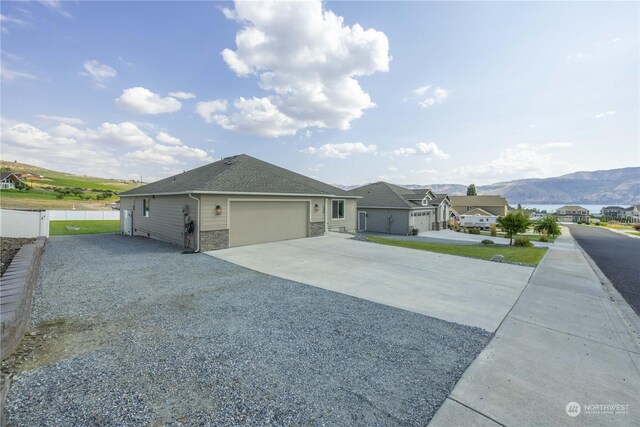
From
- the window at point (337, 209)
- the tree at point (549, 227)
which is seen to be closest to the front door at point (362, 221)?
the window at point (337, 209)

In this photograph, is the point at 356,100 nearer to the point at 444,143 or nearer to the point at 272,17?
the point at 272,17

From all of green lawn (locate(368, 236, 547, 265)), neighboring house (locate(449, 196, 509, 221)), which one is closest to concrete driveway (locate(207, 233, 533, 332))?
green lawn (locate(368, 236, 547, 265))

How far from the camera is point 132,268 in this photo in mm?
7980

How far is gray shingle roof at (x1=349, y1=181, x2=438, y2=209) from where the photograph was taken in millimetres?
24438

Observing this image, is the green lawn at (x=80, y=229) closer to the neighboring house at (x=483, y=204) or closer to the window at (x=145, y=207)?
the window at (x=145, y=207)

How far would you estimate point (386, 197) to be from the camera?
2581cm

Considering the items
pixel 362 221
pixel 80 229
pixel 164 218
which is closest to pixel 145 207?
pixel 164 218

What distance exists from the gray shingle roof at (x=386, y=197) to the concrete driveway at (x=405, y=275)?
12783 millimetres

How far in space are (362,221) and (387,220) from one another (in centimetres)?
254

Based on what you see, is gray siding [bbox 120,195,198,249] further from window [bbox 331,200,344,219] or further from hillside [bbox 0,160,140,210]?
hillside [bbox 0,160,140,210]

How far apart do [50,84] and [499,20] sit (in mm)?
20857

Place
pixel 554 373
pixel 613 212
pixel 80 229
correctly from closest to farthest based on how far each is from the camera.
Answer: pixel 554 373, pixel 80 229, pixel 613 212

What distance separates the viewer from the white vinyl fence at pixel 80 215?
24328mm

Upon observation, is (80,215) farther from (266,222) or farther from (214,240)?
(266,222)
